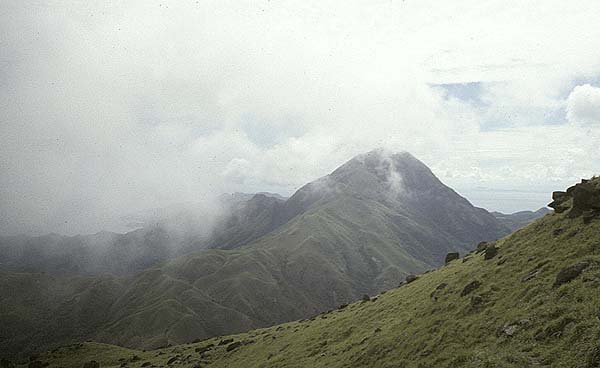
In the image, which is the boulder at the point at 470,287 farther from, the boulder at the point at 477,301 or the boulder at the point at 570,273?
the boulder at the point at 570,273

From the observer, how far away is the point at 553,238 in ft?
102

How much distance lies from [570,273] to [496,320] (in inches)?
220

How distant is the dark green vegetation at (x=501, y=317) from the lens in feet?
64.7

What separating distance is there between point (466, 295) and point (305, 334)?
2914cm

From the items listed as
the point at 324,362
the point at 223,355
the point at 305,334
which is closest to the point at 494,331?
the point at 324,362

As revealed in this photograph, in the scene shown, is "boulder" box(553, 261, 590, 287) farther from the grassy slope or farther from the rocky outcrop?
the rocky outcrop

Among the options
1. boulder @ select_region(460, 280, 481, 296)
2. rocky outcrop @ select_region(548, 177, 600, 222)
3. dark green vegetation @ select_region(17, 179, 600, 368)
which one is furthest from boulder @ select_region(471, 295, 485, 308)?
rocky outcrop @ select_region(548, 177, 600, 222)

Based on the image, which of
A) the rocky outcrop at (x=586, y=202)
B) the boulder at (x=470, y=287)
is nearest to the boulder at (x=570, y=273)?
the rocky outcrop at (x=586, y=202)

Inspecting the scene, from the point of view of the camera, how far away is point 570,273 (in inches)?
936

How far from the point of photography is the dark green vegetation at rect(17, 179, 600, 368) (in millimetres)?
19734

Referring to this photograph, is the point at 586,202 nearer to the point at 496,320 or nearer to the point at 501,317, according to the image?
the point at 501,317

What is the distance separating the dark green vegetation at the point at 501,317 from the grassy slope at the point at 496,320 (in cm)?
6

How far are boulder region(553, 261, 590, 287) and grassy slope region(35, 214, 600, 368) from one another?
48cm

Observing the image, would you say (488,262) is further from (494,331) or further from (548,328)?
(548,328)
